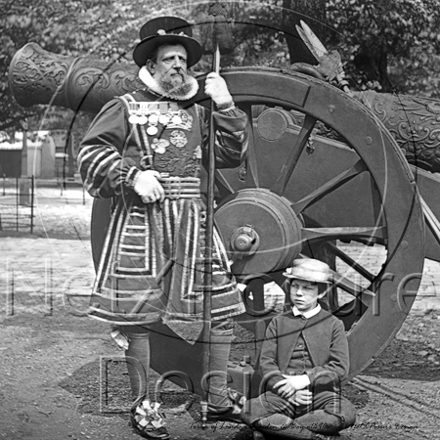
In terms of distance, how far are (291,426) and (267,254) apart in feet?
2.75

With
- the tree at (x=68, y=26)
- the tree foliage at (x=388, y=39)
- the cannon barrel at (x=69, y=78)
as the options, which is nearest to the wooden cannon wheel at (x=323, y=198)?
the cannon barrel at (x=69, y=78)

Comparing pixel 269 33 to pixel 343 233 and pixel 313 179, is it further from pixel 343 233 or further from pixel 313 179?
pixel 343 233

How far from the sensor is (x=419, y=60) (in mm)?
8797

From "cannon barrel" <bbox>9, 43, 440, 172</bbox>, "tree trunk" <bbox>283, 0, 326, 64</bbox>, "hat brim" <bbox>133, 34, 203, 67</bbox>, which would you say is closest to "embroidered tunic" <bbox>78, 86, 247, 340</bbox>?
"hat brim" <bbox>133, 34, 203, 67</bbox>

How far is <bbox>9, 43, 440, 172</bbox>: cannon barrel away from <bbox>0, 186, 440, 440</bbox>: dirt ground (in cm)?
125

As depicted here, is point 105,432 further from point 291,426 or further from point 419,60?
point 419,60

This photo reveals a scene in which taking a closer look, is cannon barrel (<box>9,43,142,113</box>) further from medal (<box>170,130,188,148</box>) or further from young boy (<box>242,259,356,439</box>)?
young boy (<box>242,259,356,439</box>)

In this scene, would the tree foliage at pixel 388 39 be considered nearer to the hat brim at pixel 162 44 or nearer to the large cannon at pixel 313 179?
the large cannon at pixel 313 179

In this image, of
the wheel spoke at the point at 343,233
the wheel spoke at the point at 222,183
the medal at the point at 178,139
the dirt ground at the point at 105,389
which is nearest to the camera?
the medal at the point at 178,139

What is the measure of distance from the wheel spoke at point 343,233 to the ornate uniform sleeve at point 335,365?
60cm

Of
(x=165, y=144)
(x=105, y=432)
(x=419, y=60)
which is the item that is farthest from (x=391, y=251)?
(x=419, y=60)

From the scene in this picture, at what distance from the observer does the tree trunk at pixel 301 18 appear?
591 cm

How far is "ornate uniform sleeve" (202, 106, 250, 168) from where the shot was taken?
3.30 meters

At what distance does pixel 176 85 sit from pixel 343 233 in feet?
3.78
